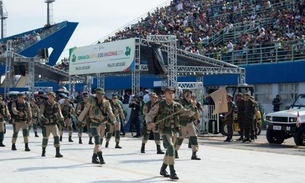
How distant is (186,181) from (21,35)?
5129 cm

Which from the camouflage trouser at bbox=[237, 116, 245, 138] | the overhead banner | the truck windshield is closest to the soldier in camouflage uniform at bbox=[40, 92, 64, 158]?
the camouflage trouser at bbox=[237, 116, 245, 138]

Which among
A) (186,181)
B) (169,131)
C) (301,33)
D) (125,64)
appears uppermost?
(301,33)

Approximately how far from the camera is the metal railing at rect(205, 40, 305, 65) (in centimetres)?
3356

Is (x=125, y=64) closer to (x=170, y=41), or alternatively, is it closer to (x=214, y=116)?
(x=170, y=41)

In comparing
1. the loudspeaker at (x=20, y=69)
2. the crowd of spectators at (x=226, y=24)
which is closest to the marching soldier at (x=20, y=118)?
the crowd of spectators at (x=226, y=24)

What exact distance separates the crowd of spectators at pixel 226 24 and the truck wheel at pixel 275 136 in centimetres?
1227

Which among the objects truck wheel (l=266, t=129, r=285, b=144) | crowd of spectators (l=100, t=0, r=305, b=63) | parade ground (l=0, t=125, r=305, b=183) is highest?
crowd of spectators (l=100, t=0, r=305, b=63)

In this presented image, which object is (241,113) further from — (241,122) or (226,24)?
(226,24)

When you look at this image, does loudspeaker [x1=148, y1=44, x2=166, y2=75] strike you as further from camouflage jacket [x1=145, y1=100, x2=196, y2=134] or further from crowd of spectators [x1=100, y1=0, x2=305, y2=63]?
camouflage jacket [x1=145, y1=100, x2=196, y2=134]

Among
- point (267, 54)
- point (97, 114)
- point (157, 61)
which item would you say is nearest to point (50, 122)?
point (97, 114)

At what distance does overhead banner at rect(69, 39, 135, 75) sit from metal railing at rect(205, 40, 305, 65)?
9.50m

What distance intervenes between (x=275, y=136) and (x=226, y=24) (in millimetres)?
21954

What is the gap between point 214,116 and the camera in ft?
86.5

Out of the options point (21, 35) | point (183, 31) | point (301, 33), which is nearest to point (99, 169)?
point (301, 33)
